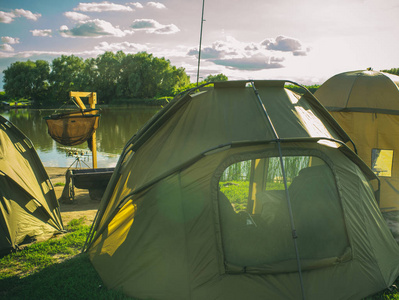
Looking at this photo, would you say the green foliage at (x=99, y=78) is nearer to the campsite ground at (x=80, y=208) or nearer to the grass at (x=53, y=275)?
the campsite ground at (x=80, y=208)

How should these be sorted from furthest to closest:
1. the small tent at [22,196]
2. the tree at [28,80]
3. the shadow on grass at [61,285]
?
the tree at [28,80] → the small tent at [22,196] → the shadow on grass at [61,285]

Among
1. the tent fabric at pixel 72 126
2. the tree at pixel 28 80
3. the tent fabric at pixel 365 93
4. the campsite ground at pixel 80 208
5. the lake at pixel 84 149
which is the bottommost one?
the lake at pixel 84 149

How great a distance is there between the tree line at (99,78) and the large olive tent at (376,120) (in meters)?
50.9

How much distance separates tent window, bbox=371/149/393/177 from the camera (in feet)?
23.0

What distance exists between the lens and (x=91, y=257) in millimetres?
4500

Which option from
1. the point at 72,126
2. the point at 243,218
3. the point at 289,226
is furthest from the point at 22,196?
the point at 72,126

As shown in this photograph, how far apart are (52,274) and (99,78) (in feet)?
209

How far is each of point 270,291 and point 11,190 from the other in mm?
4239

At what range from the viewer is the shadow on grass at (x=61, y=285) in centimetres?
375

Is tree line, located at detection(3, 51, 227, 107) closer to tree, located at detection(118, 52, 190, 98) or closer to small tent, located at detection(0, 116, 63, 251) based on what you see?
tree, located at detection(118, 52, 190, 98)

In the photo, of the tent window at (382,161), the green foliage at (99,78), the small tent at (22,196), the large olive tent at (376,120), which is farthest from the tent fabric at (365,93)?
the green foliage at (99,78)

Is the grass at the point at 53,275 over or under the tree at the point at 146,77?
under

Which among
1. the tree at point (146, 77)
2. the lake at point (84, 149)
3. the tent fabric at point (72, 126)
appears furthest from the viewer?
the tree at point (146, 77)

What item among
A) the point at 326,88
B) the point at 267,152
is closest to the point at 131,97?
the point at 326,88
